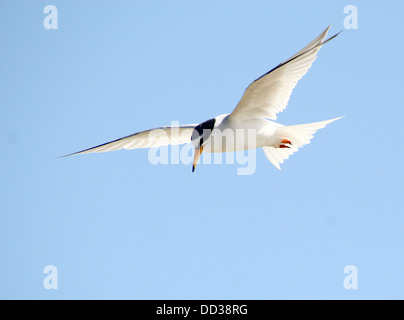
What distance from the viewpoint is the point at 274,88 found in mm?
9461

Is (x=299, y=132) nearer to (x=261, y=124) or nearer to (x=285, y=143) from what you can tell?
(x=285, y=143)

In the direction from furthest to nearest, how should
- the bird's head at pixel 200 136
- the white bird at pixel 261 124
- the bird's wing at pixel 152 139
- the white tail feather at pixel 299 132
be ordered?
the bird's wing at pixel 152 139, the white tail feather at pixel 299 132, the bird's head at pixel 200 136, the white bird at pixel 261 124

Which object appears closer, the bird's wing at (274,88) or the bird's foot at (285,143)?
the bird's wing at (274,88)

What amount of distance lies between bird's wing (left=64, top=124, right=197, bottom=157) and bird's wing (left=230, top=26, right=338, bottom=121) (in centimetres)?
139

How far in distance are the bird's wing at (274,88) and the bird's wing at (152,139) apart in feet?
4.54

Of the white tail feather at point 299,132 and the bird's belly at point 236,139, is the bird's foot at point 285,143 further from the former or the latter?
the bird's belly at point 236,139

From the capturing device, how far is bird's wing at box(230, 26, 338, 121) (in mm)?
8812

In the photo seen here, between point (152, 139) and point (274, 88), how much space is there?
9.24 ft

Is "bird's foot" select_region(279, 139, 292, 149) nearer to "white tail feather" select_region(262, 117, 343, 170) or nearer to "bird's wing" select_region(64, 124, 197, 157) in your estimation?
"white tail feather" select_region(262, 117, 343, 170)

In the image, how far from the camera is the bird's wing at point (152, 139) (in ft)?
35.2

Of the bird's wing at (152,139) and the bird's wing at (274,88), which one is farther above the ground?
the bird's wing at (274,88)

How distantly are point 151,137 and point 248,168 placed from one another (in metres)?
2.30

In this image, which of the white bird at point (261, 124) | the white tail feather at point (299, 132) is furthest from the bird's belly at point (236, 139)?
the white tail feather at point (299, 132)
